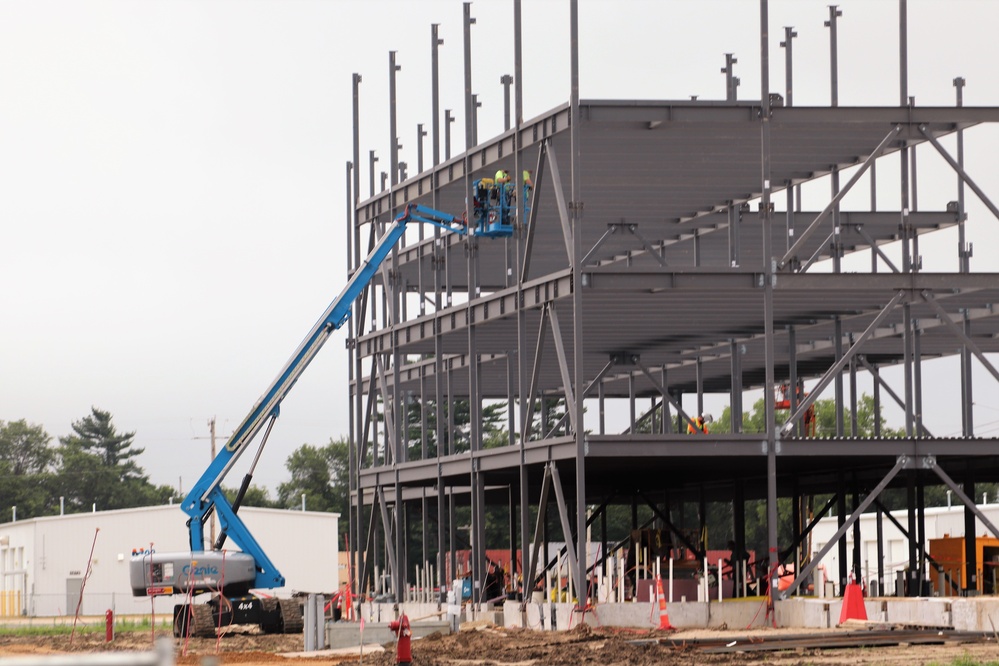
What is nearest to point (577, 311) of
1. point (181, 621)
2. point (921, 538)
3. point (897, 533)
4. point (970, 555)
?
point (921, 538)

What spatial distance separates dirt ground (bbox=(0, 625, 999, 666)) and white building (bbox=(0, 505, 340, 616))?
143 ft

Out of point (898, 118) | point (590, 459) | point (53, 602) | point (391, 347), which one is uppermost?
point (898, 118)

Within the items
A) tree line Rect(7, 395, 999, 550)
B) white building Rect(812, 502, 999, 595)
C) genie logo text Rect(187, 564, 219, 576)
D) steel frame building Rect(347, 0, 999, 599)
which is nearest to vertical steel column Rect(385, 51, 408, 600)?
steel frame building Rect(347, 0, 999, 599)

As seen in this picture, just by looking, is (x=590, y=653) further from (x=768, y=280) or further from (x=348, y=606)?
(x=348, y=606)

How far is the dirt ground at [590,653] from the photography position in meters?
24.6

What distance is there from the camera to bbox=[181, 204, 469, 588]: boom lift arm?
42156mm

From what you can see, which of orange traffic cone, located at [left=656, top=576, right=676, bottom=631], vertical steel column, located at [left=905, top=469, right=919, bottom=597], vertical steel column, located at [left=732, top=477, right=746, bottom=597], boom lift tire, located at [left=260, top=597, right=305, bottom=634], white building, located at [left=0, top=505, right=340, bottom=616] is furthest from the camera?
white building, located at [left=0, top=505, right=340, bottom=616]

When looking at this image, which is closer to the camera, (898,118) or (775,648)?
(775,648)

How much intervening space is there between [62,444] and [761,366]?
4212 inches

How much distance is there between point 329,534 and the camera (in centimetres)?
8662

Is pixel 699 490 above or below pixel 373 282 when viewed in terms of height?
below

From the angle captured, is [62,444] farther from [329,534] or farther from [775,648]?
[775,648]

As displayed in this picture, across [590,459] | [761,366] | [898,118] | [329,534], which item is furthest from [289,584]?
[898,118]

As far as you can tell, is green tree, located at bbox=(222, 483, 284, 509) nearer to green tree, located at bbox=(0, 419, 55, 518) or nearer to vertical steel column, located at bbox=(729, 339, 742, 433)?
green tree, located at bbox=(0, 419, 55, 518)
